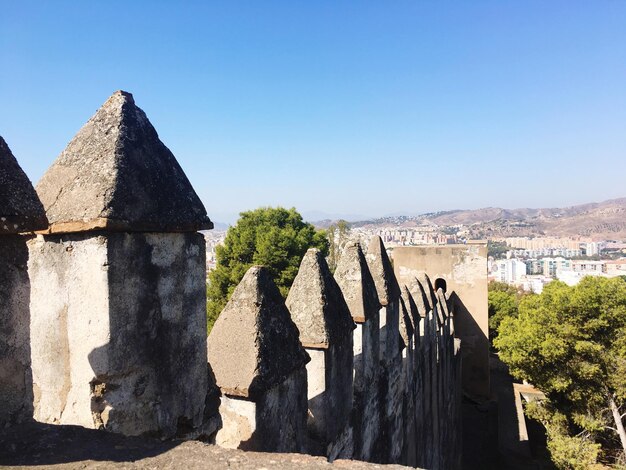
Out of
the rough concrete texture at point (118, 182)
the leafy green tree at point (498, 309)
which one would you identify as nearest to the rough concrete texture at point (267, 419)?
the rough concrete texture at point (118, 182)

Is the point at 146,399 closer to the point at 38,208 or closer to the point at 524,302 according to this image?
the point at 38,208

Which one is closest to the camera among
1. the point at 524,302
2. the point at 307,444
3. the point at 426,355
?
the point at 307,444

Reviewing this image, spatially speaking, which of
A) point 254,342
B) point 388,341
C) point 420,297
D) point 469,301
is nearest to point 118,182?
point 254,342

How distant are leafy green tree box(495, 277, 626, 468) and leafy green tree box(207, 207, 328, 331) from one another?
1243cm

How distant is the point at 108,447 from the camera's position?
80.7 inches

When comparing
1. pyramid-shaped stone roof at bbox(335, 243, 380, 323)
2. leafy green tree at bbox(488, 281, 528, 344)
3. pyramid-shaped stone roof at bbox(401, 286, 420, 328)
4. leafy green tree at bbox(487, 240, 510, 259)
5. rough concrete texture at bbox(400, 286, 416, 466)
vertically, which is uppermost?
pyramid-shaped stone roof at bbox(335, 243, 380, 323)

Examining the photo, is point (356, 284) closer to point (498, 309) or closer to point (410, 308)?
point (410, 308)

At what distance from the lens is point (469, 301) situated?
23109 mm

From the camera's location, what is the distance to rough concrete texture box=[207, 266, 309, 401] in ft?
10.6

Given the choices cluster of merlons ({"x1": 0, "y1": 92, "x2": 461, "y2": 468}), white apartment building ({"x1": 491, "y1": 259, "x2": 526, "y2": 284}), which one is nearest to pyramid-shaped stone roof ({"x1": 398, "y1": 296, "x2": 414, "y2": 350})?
cluster of merlons ({"x1": 0, "y1": 92, "x2": 461, "y2": 468})

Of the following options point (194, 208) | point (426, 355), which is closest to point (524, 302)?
point (426, 355)

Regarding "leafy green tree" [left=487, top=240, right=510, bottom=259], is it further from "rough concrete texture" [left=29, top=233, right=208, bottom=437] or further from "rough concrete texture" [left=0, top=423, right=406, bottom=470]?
"rough concrete texture" [left=0, top=423, right=406, bottom=470]

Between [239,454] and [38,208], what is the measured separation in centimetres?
143

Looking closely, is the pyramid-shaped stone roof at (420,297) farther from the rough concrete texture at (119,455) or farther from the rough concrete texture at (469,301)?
the rough concrete texture at (469,301)
